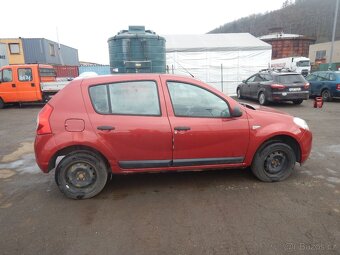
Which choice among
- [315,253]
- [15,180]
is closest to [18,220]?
[15,180]

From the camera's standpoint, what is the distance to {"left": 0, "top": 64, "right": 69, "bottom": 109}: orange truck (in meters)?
13.3

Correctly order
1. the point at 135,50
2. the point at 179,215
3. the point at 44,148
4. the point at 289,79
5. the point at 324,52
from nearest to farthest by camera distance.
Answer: the point at 179,215 < the point at 44,148 < the point at 135,50 < the point at 289,79 < the point at 324,52

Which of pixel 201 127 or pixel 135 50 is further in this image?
pixel 135 50

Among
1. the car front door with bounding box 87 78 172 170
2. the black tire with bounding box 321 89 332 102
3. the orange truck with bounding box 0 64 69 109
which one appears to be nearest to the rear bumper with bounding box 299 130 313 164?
the car front door with bounding box 87 78 172 170

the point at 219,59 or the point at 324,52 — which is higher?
the point at 324,52

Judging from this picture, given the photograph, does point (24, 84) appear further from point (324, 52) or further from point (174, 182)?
point (324, 52)

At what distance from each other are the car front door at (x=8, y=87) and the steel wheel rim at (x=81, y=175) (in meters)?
11.8

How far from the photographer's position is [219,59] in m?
17.9

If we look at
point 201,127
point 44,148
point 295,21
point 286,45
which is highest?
point 295,21

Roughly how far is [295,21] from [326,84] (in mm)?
68982

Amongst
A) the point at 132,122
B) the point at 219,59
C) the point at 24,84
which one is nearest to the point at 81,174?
the point at 132,122

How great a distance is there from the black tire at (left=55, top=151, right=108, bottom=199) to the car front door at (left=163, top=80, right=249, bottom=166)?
1040 millimetres

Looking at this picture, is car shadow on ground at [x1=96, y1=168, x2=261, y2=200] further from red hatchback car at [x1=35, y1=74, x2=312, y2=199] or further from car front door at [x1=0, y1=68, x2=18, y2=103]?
car front door at [x1=0, y1=68, x2=18, y2=103]

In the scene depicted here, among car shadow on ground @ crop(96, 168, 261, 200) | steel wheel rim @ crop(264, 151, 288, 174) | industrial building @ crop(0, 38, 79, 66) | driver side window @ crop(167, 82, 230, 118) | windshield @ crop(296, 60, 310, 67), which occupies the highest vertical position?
industrial building @ crop(0, 38, 79, 66)
